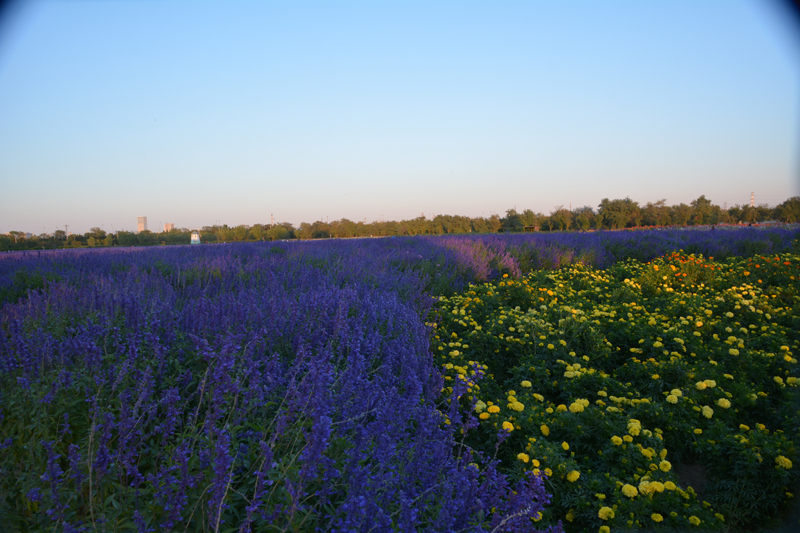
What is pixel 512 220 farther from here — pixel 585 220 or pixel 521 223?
pixel 585 220

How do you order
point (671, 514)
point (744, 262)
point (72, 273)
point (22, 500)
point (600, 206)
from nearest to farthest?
point (22, 500) → point (671, 514) → point (72, 273) → point (744, 262) → point (600, 206)

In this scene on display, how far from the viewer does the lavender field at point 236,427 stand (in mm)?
1356

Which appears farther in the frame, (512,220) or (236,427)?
(512,220)

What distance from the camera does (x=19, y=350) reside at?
6.95 ft

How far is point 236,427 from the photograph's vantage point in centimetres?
175

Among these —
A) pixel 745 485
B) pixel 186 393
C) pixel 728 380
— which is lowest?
pixel 745 485

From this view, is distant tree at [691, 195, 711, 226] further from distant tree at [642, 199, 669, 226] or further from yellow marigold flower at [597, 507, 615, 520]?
yellow marigold flower at [597, 507, 615, 520]

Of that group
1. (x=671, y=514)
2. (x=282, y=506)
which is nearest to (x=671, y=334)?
(x=671, y=514)

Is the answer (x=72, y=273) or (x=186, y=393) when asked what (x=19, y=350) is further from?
(x=72, y=273)

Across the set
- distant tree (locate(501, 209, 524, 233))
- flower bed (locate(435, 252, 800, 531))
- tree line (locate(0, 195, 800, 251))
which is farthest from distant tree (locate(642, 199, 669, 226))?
flower bed (locate(435, 252, 800, 531))

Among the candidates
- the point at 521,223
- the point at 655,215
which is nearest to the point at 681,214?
the point at 655,215

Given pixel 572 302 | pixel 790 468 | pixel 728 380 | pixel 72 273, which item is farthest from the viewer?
pixel 72 273

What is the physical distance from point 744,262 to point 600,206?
3912 centimetres

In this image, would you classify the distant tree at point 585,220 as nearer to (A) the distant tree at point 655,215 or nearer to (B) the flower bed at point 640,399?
(A) the distant tree at point 655,215
